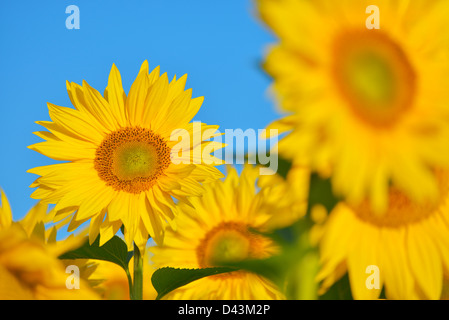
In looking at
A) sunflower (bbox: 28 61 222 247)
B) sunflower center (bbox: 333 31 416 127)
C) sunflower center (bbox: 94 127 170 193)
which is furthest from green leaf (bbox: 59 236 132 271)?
sunflower center (bbox: 333 31 416 127)

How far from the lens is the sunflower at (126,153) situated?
2.31 ft

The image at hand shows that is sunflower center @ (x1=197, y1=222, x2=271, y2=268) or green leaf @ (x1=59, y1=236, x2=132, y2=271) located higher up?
sunflower center @ (x1=197, y1=222, x2=271, y2=268)

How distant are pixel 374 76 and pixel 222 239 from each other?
44 cm

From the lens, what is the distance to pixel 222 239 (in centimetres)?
82

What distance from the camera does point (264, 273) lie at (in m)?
0.35

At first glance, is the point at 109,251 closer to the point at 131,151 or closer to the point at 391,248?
the point at 131,151

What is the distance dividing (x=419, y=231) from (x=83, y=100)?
45cm

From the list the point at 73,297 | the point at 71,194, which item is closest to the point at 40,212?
the point at 71,194

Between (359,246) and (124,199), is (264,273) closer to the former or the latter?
(359,246)

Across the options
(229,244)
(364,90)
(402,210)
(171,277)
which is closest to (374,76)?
(364,90)

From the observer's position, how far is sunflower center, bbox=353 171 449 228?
51cm

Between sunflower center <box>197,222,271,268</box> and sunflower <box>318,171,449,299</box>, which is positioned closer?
sunflower <box>318,171,449,299</box>

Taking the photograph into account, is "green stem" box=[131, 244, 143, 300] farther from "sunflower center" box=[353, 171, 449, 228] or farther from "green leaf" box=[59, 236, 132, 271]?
"sunflower center" box=[353, 171, 449, 228]

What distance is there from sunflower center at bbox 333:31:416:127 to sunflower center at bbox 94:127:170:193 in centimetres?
38
